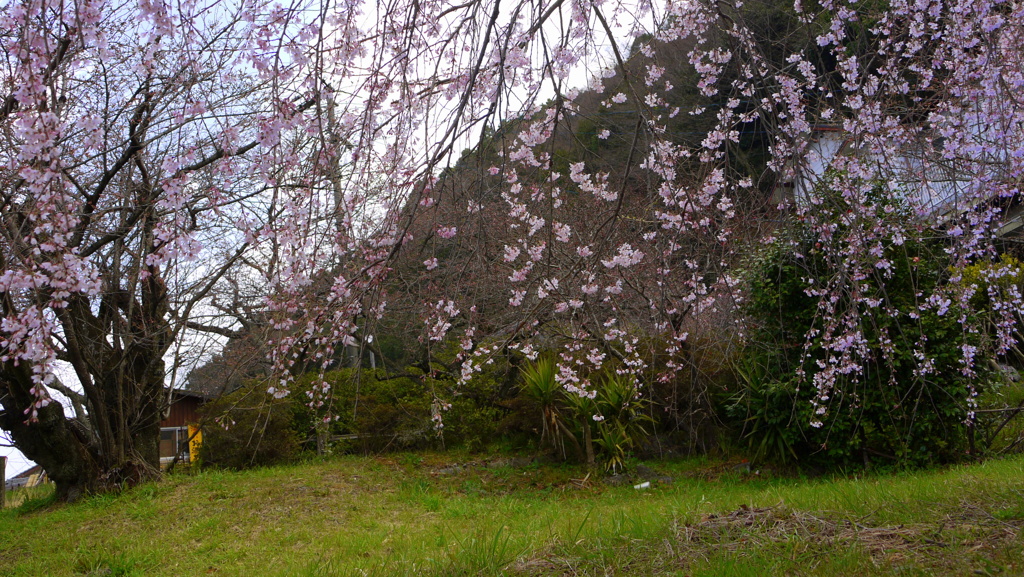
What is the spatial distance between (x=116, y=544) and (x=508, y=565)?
3.66m

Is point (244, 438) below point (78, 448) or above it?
below

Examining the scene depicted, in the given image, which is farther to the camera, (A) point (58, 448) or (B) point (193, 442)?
(B) point (193, 442)

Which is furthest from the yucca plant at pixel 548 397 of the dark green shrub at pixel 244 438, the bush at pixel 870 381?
the dark green shrub at pixel 244 438

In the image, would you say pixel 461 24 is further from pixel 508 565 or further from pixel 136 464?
pixel 136 464

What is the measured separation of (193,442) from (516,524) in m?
6.75

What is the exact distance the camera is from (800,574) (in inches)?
105

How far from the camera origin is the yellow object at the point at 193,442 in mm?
8972

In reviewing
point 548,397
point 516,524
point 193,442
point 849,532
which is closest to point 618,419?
point 548,397

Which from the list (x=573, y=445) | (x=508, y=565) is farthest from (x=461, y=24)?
(x=573, y=445)

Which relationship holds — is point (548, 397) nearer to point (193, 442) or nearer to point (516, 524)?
point (516, 524)

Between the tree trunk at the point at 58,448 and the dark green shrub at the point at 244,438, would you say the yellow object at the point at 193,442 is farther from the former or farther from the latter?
the tree trunk at the point at 58,448

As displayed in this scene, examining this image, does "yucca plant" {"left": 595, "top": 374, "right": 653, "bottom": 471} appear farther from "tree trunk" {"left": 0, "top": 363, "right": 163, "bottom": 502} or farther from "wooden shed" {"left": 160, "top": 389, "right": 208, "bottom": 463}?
"wooden shed" {"left": 160, "top": 389, "right": 208, "bottom": 463}

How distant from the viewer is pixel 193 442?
9.83 m

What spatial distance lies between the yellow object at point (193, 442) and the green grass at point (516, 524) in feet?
3.02
